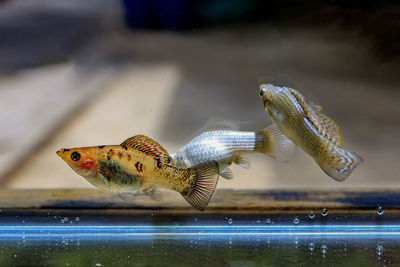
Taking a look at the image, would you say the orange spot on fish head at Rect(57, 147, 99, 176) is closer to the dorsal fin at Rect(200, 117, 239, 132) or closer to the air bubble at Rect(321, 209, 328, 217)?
the dorsal fin at Rect(200, 117, 239, 132)

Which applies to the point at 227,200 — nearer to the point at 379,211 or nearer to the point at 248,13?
the point at 379,211

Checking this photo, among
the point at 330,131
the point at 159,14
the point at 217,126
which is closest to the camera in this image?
the point at 330,131

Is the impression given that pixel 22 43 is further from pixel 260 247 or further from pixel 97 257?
pixel 260 247

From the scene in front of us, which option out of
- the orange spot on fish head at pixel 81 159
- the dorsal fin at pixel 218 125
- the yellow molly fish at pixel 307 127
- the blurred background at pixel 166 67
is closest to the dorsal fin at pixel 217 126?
the dorsal fin at pixel 218 125

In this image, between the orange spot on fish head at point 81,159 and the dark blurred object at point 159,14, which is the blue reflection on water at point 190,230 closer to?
the orange spot on fish head at point 81,159

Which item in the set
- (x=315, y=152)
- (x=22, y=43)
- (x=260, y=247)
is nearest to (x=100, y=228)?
(x=260, y=247)

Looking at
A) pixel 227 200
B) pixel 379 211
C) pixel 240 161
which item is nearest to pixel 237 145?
pixel 240 161

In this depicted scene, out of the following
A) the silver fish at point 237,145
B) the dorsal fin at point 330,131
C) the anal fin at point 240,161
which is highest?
the dorsal fin at point 330,131
